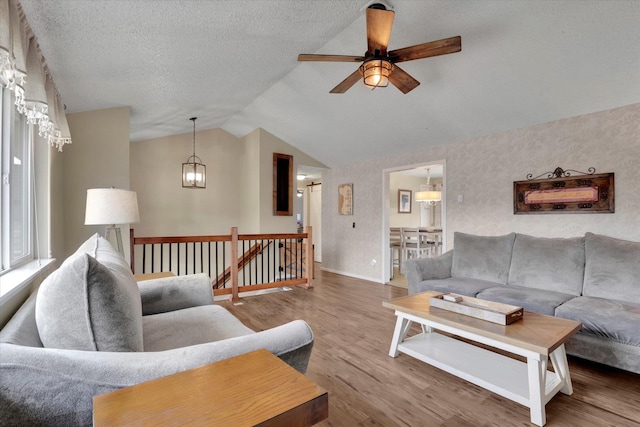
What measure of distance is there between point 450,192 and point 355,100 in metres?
1.87

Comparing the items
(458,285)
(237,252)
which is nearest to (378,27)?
(458,285)

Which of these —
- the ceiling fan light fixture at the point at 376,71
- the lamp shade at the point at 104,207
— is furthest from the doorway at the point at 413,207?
the lamp shade at the point at 104,207

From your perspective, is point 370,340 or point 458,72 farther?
point 458,72

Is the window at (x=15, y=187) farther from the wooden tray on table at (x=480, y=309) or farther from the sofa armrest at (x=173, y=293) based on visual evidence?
the wooden tray on table at (x=480, y=309)

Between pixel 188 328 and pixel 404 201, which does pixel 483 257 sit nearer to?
pixel 188 328

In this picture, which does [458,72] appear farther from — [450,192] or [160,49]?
[160,49]

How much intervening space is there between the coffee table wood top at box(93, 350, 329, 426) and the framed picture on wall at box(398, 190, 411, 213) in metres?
7.15

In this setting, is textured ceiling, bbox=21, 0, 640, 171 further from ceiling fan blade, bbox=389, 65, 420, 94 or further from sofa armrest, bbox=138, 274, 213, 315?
sofa armrest, bbox=138, 274, 213, 315

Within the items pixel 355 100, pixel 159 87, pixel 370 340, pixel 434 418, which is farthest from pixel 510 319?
pixel 159 87

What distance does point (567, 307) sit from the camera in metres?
2.41

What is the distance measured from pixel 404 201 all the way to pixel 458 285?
479 cm

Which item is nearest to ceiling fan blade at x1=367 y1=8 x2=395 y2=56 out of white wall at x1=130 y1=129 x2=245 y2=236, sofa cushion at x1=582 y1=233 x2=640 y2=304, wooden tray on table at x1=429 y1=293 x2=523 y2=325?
wooden tray on table at x1=429 y1=293 x2=523 y2=325

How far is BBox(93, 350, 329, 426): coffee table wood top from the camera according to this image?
678 mm

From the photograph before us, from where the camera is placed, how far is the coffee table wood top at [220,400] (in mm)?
678
